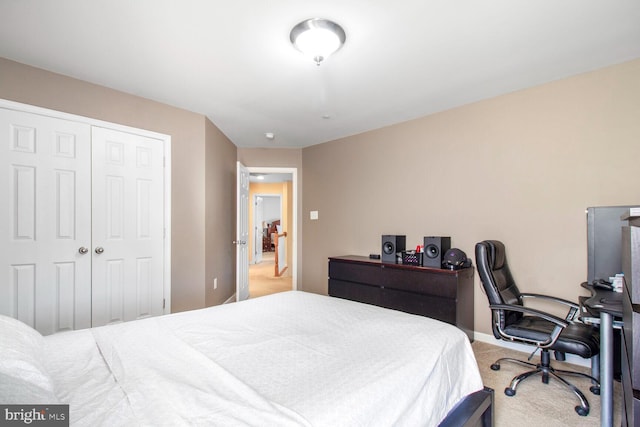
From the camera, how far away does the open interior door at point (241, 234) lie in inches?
166

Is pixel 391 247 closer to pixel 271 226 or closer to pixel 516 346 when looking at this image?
pixel 516 346

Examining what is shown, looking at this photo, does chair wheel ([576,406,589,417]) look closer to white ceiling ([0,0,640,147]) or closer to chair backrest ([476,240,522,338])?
chair backrest ([476,240,522,338])

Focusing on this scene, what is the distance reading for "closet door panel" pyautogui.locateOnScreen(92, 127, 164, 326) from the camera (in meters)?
2.68

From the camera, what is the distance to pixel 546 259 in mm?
2668

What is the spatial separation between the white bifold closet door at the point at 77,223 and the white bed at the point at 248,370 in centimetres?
140

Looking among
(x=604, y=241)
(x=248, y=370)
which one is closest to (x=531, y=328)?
(x=604, y=241)

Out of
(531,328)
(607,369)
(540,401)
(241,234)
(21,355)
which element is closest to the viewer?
(21,355)

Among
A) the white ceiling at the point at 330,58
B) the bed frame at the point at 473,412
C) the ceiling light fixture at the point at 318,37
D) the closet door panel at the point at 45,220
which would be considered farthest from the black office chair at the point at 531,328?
the closet door panel at the point at 45,220

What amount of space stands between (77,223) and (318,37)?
2.44 meters

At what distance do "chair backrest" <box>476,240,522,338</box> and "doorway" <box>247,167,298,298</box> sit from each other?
312 cm

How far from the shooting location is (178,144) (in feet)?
10.6

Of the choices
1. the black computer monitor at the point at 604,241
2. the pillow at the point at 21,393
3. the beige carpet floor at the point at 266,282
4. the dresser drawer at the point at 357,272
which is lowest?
the beige carpet floor at the point at 266,282

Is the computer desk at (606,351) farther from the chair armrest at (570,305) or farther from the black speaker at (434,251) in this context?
the black speaker at (434,251)

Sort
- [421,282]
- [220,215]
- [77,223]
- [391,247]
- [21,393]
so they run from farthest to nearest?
[220,215]
[391,247]
[421,282]
[77,223]
[21,393]
